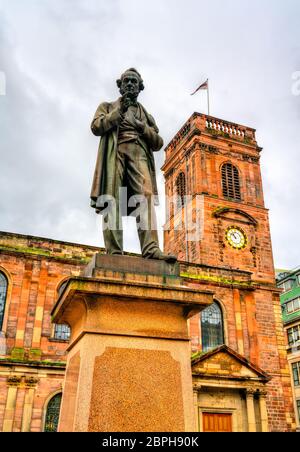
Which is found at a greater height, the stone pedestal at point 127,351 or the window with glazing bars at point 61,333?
the window with glazing bars at point 61,333

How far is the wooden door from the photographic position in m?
20.8

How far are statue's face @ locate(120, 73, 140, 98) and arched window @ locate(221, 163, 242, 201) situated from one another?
96.9 ft

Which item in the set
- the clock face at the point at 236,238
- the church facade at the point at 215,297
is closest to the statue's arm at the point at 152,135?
the church facade at the point at 215,297

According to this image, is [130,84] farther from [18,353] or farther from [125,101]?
[18,353]

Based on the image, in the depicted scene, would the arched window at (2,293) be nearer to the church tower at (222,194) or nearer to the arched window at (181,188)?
the church tower at (222,194)

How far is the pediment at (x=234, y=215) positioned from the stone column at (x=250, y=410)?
545 inches

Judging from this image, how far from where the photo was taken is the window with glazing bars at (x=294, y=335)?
4257 centimetres

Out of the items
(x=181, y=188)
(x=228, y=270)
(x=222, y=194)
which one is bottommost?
(x=228, y=270)

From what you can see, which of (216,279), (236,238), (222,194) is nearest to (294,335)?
(236,238)

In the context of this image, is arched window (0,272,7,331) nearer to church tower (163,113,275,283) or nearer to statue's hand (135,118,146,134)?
church tower (163,113,275,283)

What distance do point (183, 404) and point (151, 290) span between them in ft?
3.52

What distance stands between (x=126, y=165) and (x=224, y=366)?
1870cm

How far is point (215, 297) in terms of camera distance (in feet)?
86.6
